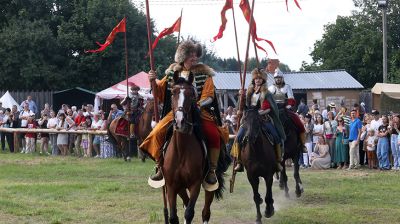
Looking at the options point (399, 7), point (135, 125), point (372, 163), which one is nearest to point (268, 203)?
point (372, 163)

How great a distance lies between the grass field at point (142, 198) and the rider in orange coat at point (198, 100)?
2137 mm

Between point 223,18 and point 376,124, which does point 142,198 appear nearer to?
point 223,18

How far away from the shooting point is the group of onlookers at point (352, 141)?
64.5 ft

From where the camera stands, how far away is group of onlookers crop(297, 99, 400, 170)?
19.7 metres

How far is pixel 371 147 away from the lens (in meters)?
20.0

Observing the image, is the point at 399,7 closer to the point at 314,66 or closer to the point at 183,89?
the point at 314,66

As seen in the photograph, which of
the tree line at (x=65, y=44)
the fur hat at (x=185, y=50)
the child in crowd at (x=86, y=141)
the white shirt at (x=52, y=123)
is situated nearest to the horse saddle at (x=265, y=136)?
the fur hat at (x=185, y=50)

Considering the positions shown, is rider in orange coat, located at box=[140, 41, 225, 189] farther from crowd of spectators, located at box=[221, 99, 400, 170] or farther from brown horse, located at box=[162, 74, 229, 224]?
crowd of spectators, located at box=[221, 99, 400, 170]

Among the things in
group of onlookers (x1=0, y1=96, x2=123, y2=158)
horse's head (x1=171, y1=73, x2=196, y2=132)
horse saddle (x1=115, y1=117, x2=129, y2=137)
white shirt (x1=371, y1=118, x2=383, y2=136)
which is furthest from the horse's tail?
group of onlookers (x1=0, y1=96, x2=123, y2=158)

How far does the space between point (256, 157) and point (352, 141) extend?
359 inches

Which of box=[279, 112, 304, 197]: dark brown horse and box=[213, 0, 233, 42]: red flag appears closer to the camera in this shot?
box=[213, 0, 233, 42]: red flag

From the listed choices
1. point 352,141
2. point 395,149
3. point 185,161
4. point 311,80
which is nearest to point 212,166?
point 185,161

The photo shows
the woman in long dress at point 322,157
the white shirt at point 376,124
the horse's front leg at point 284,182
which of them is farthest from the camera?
the woman in long dress at point 322,157

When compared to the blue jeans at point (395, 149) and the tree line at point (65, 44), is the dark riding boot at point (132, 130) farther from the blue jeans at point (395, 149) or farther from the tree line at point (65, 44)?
the tree line at point (65, 44)
